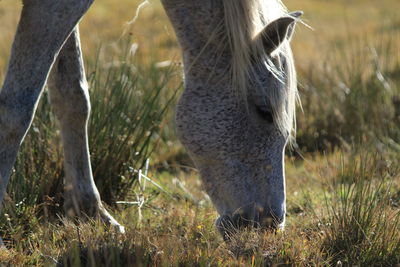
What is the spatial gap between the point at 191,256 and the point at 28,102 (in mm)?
1008

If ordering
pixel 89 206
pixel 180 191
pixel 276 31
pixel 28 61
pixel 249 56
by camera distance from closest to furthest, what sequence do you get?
pixel 28 61
pixel 276 31
pixel 249 56
pixel 89 206
pixel 180 191

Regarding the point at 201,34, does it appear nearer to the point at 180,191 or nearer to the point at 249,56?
the point at 249,56

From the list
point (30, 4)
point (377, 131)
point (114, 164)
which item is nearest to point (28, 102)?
point (30, 4)

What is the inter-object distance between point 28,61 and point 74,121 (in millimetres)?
987

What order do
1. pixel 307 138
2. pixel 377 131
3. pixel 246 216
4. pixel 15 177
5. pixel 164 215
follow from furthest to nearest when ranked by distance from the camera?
pixel 307 138 → pixel 377 131 → pixel 164 215 → pixel 15 177 → pixel 246 216

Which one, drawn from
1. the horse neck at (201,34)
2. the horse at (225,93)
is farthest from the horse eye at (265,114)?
the horse neck at (201,34)

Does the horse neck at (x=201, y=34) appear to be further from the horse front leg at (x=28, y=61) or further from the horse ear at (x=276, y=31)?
the horse front leg at (x=28, y=61)

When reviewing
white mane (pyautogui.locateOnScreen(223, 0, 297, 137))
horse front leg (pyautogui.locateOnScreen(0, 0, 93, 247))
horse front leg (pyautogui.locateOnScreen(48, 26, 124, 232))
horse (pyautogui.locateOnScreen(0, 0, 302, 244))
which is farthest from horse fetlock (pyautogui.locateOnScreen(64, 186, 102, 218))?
white mane (pyautogui.locateOnScreen(223, 0, 297, 137))

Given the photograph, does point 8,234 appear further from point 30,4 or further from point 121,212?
point 30,4

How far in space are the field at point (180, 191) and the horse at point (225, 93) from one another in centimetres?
22

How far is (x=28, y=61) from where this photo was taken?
2.82 meters

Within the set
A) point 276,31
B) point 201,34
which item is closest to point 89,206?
point 201,34

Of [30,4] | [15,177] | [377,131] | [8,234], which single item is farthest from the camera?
[377,131]

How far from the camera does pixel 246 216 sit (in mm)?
3074
